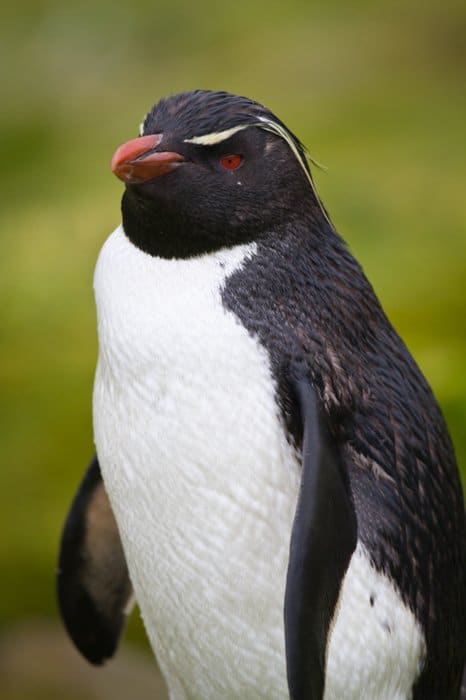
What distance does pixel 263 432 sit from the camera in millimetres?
1463

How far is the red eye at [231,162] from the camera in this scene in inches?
57.2

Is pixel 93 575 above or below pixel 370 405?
below

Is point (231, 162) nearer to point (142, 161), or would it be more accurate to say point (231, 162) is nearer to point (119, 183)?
point (142, 161)

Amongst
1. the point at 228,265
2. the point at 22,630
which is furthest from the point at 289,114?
the point at 228,265

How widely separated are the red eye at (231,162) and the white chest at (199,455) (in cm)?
11

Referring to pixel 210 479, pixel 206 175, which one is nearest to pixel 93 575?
pixel 210 479

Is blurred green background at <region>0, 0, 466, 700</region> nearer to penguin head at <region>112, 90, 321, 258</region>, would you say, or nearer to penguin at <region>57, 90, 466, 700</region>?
penguin at <region>57, 90, 466, 700</region>

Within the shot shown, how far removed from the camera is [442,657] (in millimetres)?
1604

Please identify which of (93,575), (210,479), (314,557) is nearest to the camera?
(314,557)

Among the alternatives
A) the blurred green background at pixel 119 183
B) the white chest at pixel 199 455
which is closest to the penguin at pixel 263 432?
the white chest at pixel 199 455

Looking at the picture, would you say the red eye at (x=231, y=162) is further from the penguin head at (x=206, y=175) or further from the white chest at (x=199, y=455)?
the white chest at (x=199, y=455)

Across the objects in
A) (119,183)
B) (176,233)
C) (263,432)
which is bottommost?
(119,183)

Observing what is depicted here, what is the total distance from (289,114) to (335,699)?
3.66m

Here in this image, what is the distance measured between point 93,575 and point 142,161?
0.79 m
